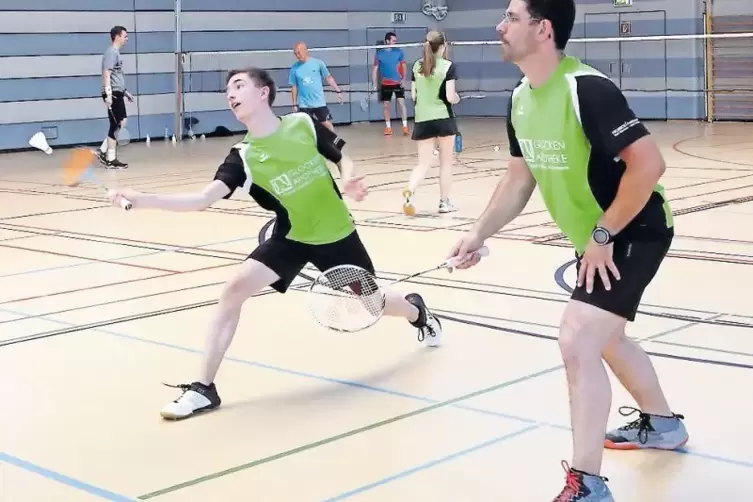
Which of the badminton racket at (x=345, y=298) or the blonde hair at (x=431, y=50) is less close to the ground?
the blonde hair at (x=431, y=50)

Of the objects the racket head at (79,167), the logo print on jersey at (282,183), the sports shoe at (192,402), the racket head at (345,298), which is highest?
the racket head at (79,167)

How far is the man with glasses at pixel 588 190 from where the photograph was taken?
150 inches

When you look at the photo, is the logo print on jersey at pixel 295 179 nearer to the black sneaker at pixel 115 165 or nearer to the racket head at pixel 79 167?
the racket head at pixel 79 167

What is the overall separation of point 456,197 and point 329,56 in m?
14.4

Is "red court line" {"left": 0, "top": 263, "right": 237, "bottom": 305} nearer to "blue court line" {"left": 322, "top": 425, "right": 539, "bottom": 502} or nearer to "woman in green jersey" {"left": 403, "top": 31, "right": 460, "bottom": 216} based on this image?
"woman in green jersey" {"left": 403, "top": 31, "right": 460, "bottom": 216}

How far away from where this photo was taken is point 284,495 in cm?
436

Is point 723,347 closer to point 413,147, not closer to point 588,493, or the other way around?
point 588,493

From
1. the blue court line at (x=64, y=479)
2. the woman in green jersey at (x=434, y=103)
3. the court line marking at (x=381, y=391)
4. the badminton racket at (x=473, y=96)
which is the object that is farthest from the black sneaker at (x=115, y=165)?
the blue court line at (x=64, y=479)

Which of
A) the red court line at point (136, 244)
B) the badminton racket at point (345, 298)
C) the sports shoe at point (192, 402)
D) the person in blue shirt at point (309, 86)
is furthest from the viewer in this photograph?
the person in blue shirt at point (309, 86)

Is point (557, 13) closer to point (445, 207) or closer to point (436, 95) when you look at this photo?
point (436, 95)

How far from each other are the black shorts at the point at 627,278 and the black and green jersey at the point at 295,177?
6.84ft

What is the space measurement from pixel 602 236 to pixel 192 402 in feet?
7.91

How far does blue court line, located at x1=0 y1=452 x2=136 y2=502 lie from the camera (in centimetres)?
444

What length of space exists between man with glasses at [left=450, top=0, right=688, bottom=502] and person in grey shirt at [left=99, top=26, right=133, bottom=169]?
1404cm
